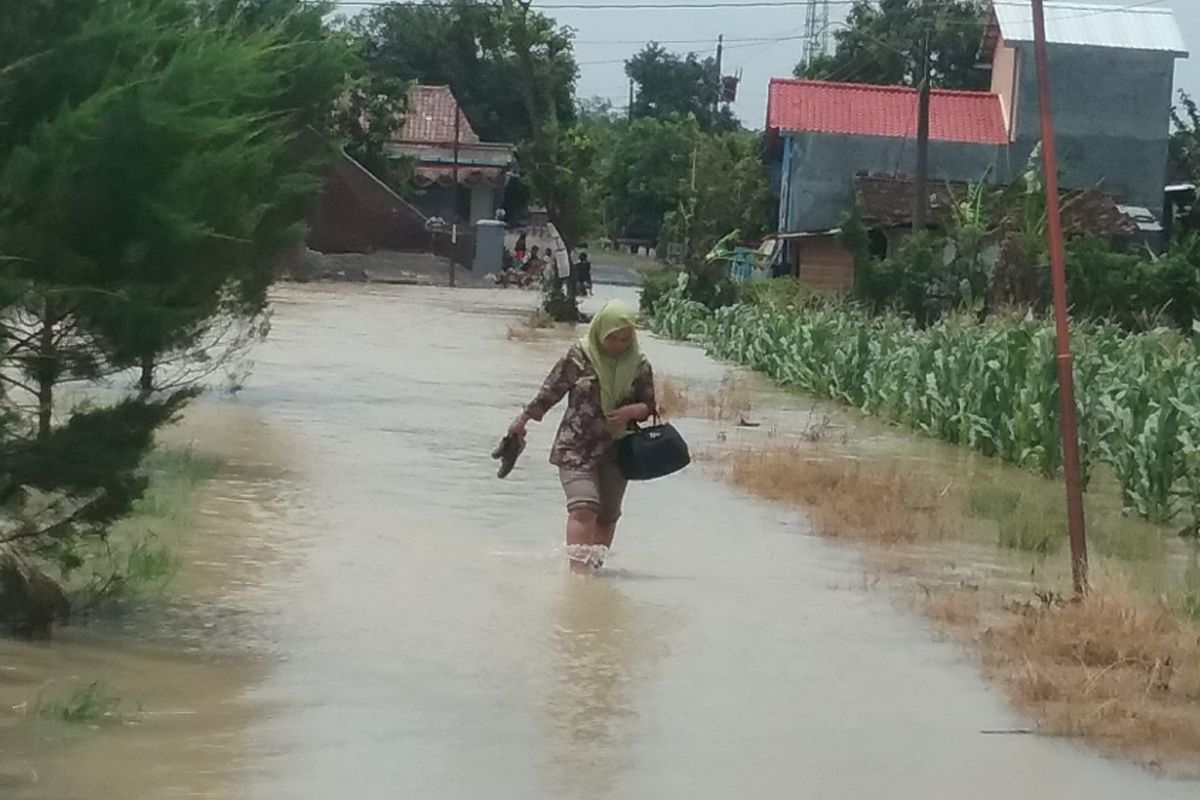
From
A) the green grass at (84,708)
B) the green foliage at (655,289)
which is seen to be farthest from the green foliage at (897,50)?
the green grass at (84,708)

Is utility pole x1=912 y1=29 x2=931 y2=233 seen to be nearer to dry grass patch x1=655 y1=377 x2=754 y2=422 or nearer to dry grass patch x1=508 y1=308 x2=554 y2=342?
A: dry grass patch x1=508 y1=308 x2=554 y2=342

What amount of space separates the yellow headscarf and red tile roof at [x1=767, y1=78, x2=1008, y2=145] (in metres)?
39.9

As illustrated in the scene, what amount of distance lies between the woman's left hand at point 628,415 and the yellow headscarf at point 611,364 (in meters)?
0.05

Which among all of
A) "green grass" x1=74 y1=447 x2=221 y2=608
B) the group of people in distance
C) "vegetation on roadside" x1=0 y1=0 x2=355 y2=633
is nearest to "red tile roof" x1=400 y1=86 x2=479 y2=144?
the group of people in distance

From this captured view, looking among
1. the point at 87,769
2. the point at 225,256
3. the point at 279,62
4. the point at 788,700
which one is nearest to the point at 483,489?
the point at 279,62

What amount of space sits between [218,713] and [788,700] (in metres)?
2.37

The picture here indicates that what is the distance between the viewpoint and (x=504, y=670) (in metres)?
9.05

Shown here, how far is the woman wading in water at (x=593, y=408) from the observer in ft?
37.4

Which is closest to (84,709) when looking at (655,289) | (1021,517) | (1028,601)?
(1028,601)

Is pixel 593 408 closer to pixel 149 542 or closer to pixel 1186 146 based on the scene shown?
pixel 149 542

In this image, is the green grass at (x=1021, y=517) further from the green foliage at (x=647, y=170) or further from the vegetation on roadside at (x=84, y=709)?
the green foliage at (x=647, y=170)

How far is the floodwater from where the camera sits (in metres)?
7.22

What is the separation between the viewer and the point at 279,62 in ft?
43.1

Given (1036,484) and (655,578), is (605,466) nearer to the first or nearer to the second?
(655,578)
